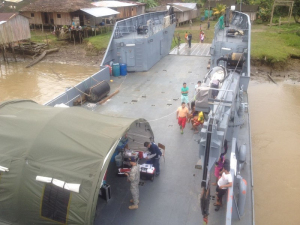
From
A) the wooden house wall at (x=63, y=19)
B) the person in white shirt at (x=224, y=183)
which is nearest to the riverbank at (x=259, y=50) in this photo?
the wooden house wall at (x=63, y=19)

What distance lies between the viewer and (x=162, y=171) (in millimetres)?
8266

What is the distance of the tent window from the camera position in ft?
18.6

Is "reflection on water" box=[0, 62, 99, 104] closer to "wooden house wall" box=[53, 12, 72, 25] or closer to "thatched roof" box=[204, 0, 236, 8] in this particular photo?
"wooden house wall" box=[53, 12, 72, 25]

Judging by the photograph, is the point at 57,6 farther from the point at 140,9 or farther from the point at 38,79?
the point at 140,9

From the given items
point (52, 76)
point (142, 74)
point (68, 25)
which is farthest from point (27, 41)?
A: point (142, 74)

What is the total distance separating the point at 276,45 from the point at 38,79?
72.1ft

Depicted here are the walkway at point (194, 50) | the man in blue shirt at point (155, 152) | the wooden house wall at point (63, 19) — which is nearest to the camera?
the man in blue shirt at point (155, 152)

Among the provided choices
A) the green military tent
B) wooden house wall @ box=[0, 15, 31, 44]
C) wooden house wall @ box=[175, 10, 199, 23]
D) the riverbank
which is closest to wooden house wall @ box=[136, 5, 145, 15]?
wooden house wall @ box=[175, 10, 199, 23]

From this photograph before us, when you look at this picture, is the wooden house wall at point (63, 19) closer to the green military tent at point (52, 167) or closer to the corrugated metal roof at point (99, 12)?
the corrugated metal roof at point (99, 12)

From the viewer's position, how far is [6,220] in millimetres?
6125

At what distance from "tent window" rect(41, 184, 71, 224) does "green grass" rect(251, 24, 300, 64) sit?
899 inches

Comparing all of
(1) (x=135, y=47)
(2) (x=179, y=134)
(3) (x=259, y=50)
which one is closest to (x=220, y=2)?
(3) (x=259, y=50)

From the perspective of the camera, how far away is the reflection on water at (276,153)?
9571 mm

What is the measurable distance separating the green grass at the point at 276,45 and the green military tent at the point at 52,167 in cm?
2156
